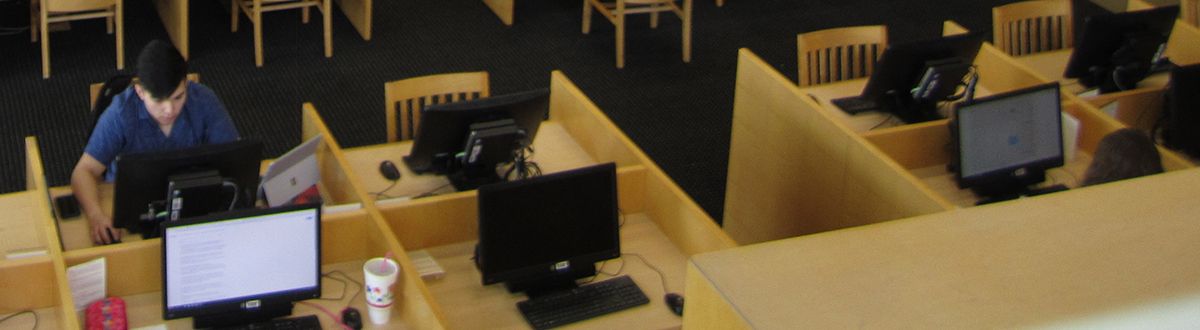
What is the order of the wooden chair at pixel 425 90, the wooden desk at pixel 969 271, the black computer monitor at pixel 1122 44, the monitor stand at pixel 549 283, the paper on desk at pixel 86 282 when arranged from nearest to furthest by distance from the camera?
the wooden desk at pixel 969 271, the paper on desk at pixel 86 282, the monitor stand at pixel 549 283, the wooden chair at pixel 425 90, the black computer monitor at pixel 1122 44

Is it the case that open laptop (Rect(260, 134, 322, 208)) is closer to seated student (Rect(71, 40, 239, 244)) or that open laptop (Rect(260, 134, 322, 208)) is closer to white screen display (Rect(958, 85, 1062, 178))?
seated student (Rect(71, 40, 239, 244))

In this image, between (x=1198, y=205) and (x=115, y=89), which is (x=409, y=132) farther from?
(x=1198, y=205)

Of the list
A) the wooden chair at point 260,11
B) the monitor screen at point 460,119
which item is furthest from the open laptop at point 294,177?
the wooden chair at point 260,11

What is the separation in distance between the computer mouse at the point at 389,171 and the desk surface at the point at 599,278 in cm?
45

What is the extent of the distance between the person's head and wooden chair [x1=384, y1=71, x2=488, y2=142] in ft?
2.87

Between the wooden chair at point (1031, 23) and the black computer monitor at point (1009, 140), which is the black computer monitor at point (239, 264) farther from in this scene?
the wooden chair at point (1031, 23)

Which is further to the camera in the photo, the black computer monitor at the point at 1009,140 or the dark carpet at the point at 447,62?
the dark carpet at the point at 447,62

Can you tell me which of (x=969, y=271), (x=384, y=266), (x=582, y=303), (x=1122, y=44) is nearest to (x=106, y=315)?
(x=384, y=266)

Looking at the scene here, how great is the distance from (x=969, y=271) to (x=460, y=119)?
9.86 feet

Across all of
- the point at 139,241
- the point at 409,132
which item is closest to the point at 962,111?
the point at 409,132

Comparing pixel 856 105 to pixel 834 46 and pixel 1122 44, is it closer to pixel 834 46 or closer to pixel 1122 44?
pixel 834 46

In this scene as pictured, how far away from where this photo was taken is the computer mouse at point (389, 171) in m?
4.05

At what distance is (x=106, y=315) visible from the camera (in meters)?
3.17

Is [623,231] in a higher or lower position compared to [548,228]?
lower
